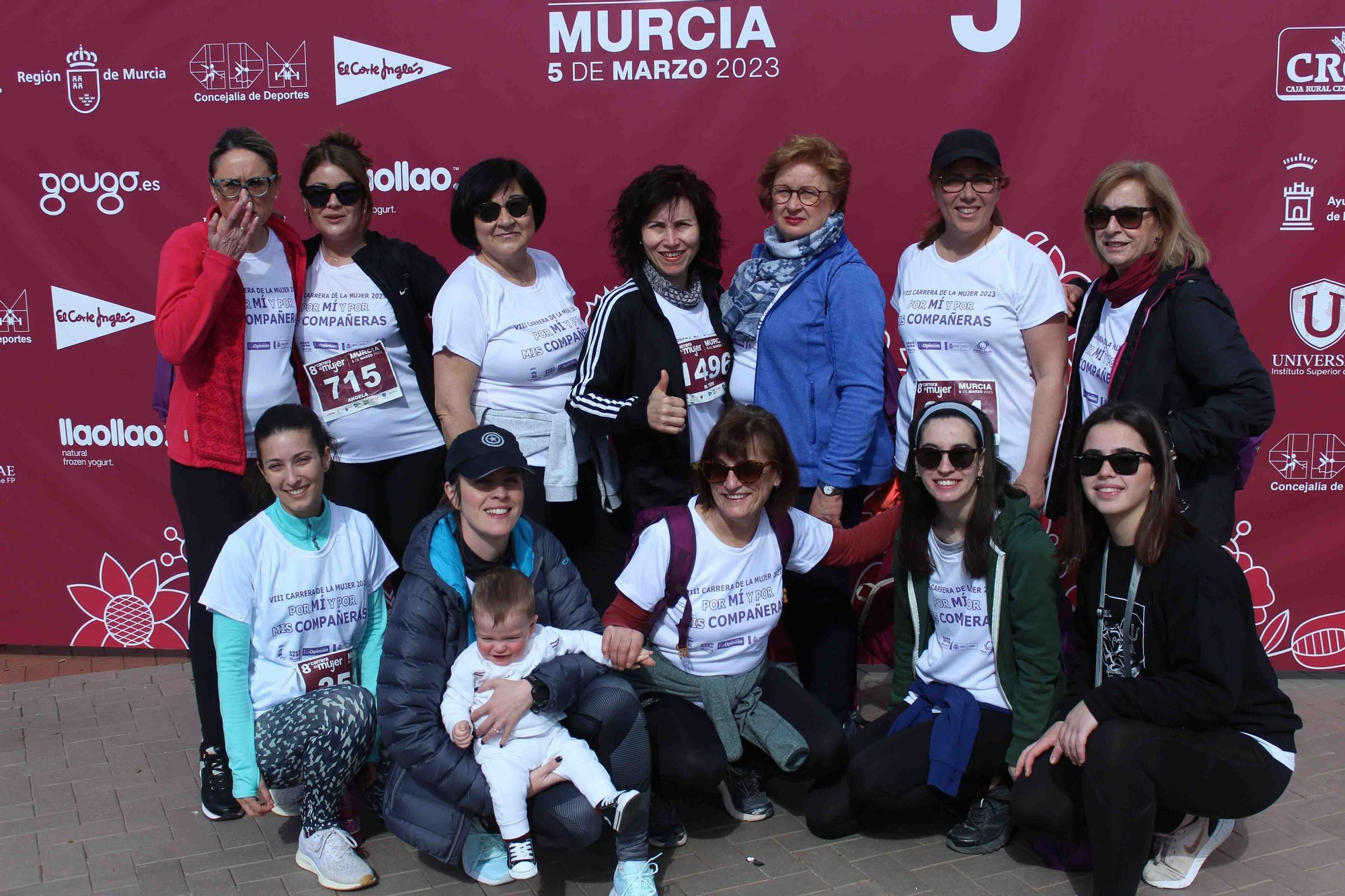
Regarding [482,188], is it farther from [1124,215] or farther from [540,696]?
[1124,215]

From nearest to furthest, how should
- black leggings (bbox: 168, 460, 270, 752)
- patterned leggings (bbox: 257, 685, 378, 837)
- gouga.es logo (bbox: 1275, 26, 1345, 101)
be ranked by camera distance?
1. patterned leggings (bbox: 257, 685, 378, 837)
2. black leggings (bbox: 168, 460, 270, 752)
3. gouga.es logo (bbox: 1275, 26, 1345, 101)

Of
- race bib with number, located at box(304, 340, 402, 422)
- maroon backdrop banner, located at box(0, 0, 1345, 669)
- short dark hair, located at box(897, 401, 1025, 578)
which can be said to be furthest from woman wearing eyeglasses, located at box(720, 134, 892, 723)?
race bib with number, located at box(304, 340, 402, 422)

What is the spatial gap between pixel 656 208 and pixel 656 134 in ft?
3.15

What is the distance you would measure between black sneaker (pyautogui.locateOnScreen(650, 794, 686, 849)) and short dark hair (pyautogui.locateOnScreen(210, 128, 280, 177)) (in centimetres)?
211

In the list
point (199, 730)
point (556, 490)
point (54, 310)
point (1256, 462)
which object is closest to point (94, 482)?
point (54, 310)

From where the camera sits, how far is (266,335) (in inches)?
136

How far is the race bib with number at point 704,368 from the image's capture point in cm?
349

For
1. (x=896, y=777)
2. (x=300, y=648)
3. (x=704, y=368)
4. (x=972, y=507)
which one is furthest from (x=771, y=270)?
(x=300, y=648)

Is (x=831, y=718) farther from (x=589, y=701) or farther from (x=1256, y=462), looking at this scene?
(x=1256, y=462)

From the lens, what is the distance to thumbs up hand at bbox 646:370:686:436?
331 cm

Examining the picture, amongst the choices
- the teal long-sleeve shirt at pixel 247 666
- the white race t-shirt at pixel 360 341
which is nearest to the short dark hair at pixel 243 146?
the white race t-shirt at pixel 360 341

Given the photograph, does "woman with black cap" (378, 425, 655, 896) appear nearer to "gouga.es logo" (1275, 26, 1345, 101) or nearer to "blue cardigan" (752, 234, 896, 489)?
"blue cardigan" (752, 234, 896, 489)

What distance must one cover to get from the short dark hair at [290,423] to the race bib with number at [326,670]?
1.86ft

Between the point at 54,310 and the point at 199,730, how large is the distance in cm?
175
